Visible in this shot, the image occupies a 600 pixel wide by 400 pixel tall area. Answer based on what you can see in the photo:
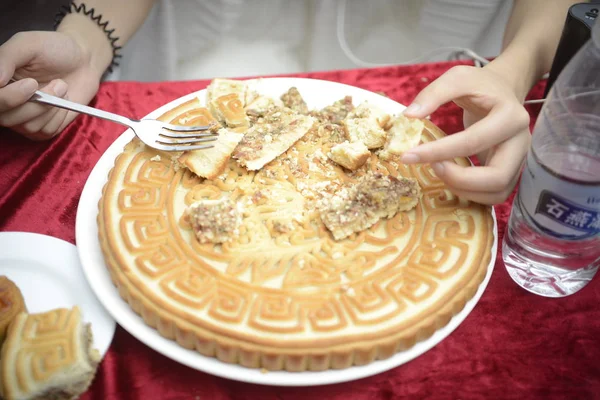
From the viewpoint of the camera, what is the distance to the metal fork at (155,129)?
1288 mm

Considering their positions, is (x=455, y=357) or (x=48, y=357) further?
(x=455, y=357)

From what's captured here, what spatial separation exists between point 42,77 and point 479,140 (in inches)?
53.6

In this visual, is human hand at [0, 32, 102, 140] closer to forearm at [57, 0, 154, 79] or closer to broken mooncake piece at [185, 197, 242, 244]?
forearm at [57, 0, 154, 79]

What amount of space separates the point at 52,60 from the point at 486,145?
1.32m

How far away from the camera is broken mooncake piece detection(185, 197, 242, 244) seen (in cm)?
109

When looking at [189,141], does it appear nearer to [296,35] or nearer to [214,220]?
[214,220]

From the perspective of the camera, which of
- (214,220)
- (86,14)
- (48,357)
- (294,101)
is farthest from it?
(86,14)

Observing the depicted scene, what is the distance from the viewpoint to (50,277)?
1138mm

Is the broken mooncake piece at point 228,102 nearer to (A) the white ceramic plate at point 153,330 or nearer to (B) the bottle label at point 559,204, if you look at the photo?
(A) the white ceramic plate at point 153,330

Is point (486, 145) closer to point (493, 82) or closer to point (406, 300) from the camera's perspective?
point (493, 82)

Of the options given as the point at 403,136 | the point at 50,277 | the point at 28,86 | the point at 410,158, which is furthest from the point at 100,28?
the point at 410,158

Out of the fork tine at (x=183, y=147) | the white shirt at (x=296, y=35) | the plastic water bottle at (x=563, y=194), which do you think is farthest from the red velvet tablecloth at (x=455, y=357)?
the white shirt at (x=296, y=35)

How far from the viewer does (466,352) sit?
112 cm

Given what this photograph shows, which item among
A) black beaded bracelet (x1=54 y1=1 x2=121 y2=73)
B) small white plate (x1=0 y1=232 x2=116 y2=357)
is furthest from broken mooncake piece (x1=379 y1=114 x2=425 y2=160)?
black beaded bracelet (x1=54 y1=1 x2=121 y2=73)
